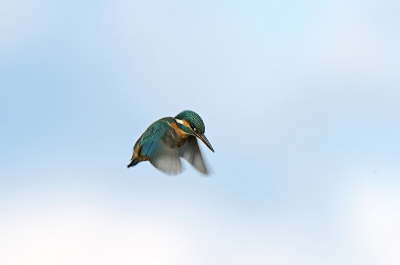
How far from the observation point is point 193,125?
1155 cm

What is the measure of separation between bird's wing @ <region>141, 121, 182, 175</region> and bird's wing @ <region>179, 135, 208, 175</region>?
71 centimetres

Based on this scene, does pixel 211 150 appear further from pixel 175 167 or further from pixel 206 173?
pixel 206 173

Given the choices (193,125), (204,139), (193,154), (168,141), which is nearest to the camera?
(204,139)

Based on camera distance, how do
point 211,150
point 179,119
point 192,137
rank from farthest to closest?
1. point 192,137
2. point 179,119
3. point 211,150

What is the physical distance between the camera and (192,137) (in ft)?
42.0

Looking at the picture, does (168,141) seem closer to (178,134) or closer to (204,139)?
(178,134)

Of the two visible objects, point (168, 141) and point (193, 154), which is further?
point (193, 154)

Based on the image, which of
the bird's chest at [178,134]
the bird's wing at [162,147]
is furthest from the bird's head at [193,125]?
the bird's wing at [162,147]

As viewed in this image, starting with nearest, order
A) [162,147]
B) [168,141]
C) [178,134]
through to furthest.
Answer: [162,147]
[168,141]
[178,134]

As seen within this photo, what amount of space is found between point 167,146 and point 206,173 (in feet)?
4.01

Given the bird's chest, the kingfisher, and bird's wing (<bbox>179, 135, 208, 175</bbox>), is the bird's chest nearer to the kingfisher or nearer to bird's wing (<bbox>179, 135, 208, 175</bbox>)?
the kingfisher

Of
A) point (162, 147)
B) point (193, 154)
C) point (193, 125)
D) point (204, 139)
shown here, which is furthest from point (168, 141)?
point (193, 154)

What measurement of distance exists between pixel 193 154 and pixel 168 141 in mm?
1016

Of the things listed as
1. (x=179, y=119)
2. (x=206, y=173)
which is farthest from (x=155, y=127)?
(x=206, y=173)
